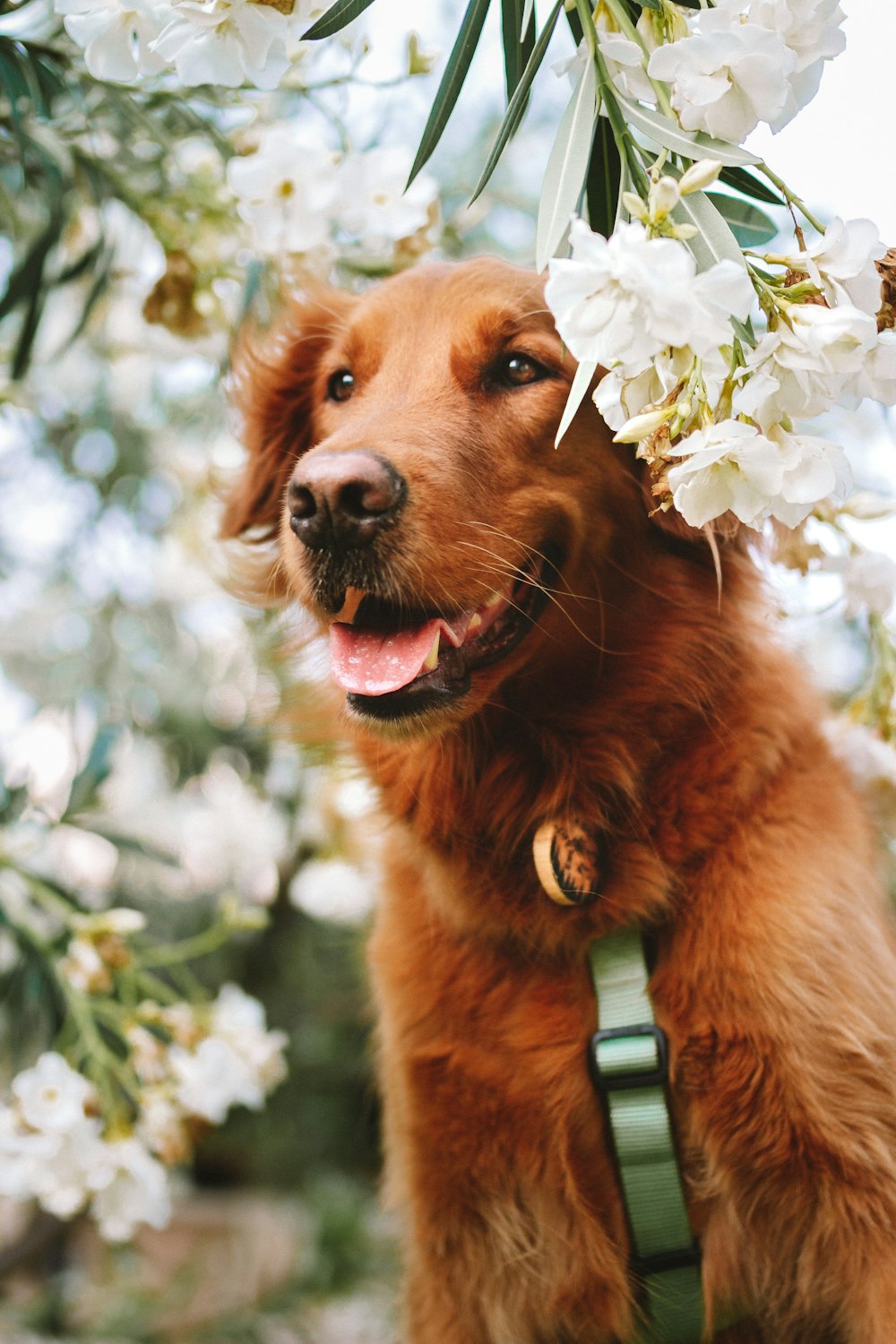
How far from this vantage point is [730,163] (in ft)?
3.70

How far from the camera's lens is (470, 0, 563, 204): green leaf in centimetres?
124

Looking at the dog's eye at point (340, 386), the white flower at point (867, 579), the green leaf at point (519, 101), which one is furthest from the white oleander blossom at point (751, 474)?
the dog's eye at point (340, 386)

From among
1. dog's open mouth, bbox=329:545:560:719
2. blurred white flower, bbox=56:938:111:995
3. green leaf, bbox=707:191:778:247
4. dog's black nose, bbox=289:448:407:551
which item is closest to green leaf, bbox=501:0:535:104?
green leaf, bbox=707:191:778:247

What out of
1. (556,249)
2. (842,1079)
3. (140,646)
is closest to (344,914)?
(140,646)

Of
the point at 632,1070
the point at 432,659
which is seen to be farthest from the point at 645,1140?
the point at 432,659

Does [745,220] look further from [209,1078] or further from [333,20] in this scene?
[209,1078]

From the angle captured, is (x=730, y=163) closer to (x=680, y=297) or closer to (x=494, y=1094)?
(x=680, y=297)

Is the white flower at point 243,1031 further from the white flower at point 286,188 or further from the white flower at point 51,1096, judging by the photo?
the white flower at point 286,188

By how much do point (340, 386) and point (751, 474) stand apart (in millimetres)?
1386

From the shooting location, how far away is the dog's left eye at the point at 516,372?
2000mm

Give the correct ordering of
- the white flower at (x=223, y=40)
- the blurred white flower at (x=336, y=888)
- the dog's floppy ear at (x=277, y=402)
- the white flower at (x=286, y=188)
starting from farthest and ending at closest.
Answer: the blurred white flower at (x=336, y=888)
the dog's floppy ear at (x=277, y=402)
the white flower at (x=286, y=188)
the white flower at (x=223, y=40)

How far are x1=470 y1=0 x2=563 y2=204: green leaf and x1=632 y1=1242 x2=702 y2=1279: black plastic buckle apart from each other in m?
1.57

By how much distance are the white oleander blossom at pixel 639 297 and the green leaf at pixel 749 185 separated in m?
0.43

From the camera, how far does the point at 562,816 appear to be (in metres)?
2.05
